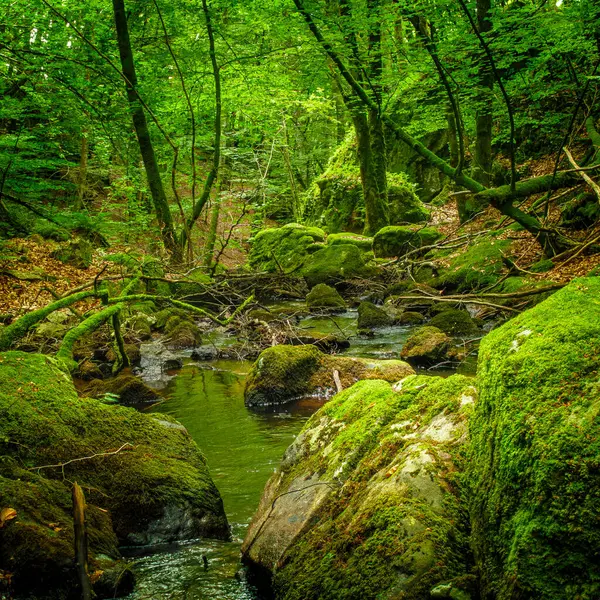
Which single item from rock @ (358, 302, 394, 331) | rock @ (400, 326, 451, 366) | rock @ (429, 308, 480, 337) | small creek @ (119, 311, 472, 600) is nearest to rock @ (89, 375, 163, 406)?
small creek @ (119, 311, 472, 600)

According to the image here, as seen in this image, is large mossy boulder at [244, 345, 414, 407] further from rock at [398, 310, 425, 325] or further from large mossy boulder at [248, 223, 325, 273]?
large mossy boulder at [248, 223, 325, 273]

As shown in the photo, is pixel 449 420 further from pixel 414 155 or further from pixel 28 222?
pixel 414 155

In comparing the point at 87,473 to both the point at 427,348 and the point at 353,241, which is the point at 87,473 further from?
the point at 353,241

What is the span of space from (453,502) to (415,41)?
747cm

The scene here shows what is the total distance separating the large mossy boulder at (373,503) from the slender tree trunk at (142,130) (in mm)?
8957

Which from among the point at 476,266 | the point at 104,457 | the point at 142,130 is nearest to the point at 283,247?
the point at 476,266

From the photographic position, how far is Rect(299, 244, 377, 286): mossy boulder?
1680 centimetres

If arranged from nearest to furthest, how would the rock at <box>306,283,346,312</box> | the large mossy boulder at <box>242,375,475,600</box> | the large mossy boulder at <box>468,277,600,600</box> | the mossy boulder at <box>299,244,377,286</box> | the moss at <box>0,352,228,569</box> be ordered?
the large mossy boulder at <box>468,277,600,600</box> < the large mossy boulder at <box>242,375,475,600</box> < the moss at <box>0,352,228,569</box> < the rock at <box>306,283,346,312</box> < the mossy boulder at <box>299,244,377,286</box>

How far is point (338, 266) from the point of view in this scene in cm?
1717

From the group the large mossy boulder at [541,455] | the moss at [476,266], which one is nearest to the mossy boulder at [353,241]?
the moss at [476,266]

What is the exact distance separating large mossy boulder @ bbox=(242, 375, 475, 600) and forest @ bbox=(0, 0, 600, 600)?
1 centimetres

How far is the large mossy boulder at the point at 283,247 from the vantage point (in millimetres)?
19953

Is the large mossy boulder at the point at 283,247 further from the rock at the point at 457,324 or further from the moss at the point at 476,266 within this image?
the rock at the point at 457,324

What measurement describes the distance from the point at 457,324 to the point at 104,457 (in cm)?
821
